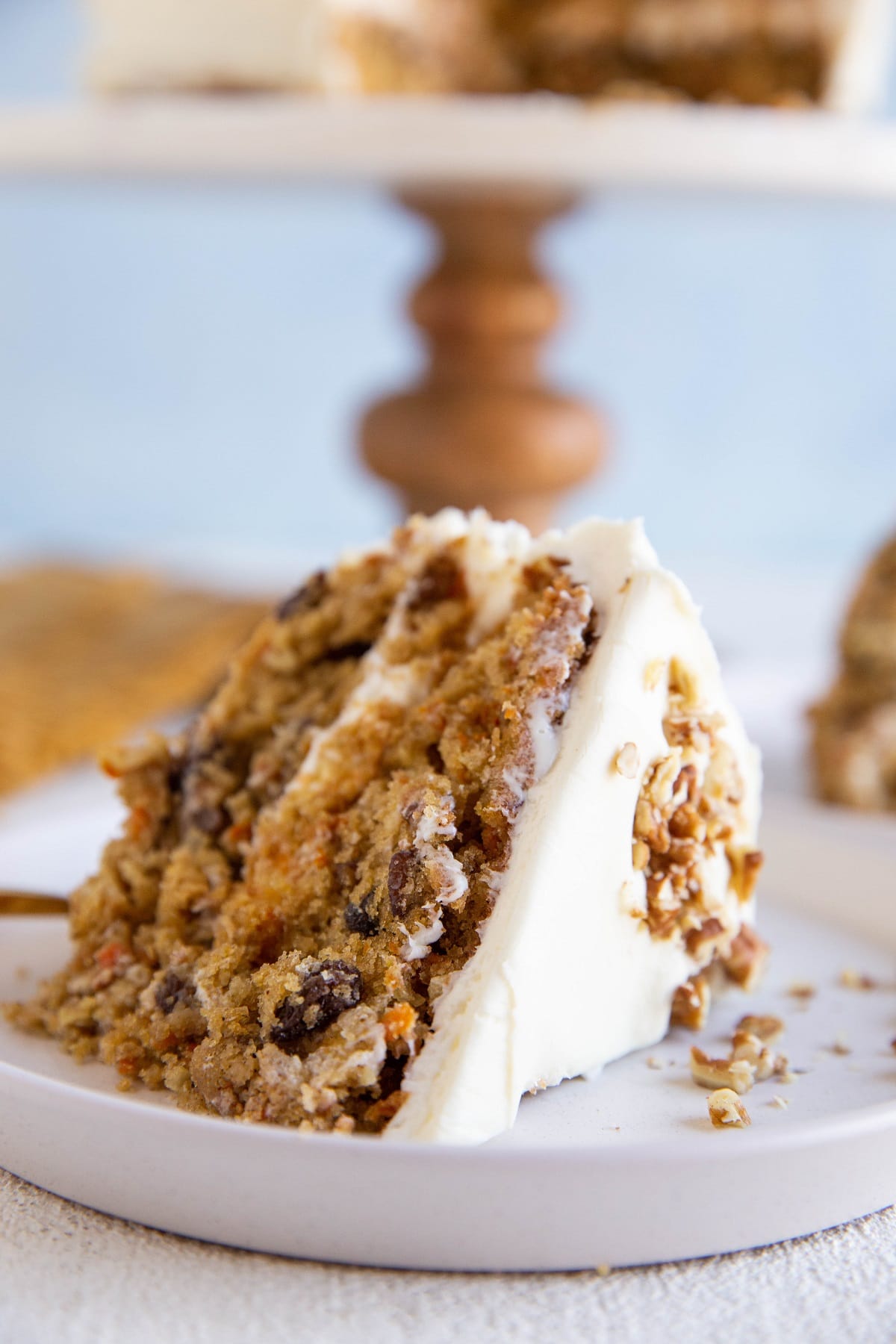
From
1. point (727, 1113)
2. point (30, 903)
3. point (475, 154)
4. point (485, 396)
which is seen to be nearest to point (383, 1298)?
point (727, 1113)

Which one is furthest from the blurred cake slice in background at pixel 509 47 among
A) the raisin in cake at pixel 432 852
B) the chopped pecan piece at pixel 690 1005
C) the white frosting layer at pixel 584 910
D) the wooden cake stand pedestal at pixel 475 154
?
the chopped pecan piece at pixel 690 1005

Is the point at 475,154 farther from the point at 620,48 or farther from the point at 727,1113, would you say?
the point at 727,1113

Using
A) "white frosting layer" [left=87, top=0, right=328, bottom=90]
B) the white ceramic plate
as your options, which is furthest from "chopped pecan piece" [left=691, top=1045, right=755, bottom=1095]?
"white frosting layer" [left=87, top=0, right=328, bottom=90]

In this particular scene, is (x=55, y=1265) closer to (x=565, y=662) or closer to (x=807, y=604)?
(x=565, y=662)

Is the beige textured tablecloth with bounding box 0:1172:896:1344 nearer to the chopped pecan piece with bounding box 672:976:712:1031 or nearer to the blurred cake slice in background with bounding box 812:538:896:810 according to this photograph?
the chopped pecan piece with bounding box 672:976:712:1031

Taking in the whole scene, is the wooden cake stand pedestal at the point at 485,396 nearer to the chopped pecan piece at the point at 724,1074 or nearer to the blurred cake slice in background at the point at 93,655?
the blurred cake slice in background at the point at 93,655

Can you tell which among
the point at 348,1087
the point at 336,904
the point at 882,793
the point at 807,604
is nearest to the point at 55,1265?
the point at 348,1087
